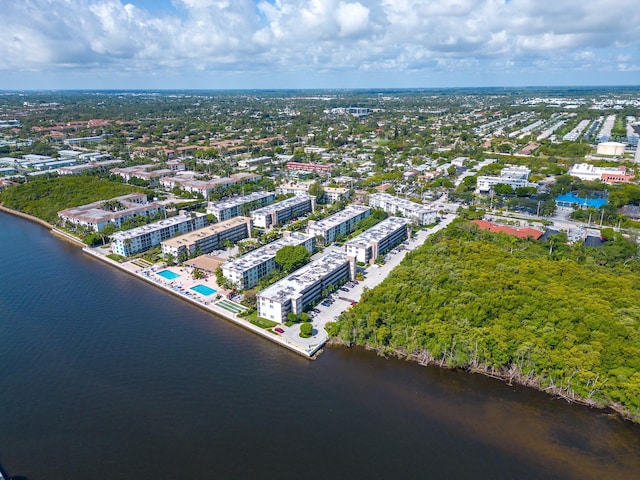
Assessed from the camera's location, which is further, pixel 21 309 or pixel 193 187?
pixel 193 187

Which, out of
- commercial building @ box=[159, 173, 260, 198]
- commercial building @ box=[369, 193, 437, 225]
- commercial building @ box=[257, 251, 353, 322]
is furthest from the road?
commercial building @ box=[159, 173, 260, 198]

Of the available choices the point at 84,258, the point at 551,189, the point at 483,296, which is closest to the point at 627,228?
the point at 551,189

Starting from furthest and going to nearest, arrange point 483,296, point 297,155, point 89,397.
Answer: point 297,155 < point 483,296 < point 89,397

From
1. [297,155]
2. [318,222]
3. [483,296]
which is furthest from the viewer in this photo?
[297,155]

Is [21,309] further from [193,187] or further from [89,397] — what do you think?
[193,187]

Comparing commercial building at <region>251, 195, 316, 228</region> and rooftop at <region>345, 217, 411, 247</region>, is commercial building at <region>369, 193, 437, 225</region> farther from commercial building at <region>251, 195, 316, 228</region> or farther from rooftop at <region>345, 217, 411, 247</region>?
commercial building at <region>251, 195, 316, 228</region>

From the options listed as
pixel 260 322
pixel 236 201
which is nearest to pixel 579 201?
pixel 236 201
